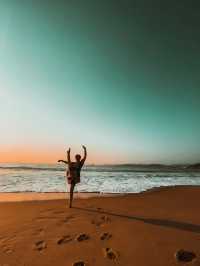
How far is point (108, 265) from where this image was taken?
4.95 meters

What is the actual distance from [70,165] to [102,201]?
241 cm

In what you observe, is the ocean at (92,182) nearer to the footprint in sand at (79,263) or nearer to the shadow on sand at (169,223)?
the shadow on sand at (169,223)

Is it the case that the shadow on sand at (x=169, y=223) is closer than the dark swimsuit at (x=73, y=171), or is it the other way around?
the shadow on sand at (x=169, y=223)

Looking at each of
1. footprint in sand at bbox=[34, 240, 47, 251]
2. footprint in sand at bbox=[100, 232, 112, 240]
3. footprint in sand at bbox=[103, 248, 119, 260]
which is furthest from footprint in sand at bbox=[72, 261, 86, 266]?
footprint in sand at bbox=[100, 232, 112, 240]

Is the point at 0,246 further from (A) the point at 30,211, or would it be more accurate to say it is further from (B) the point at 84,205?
(B) the point at 84,205

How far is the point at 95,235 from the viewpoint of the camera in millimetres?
6395

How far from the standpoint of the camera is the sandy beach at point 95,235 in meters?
5.21

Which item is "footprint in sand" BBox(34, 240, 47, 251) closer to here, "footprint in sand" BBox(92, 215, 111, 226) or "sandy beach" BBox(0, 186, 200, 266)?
"sandy beach" BBox(0, 186, 200, 266)

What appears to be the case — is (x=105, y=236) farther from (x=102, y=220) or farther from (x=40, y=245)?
(x=102, y=220)

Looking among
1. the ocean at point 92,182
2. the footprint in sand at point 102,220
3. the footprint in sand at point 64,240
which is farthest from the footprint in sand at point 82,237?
the ocean at point 92,182

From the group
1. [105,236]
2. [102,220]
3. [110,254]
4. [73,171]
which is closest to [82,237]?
[105,236]

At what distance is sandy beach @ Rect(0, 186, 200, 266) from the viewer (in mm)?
5215

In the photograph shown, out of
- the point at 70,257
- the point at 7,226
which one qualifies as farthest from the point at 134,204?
the point at 70,257

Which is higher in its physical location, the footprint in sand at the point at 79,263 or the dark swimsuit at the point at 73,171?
the dark swimsuit at the point at 73,171
